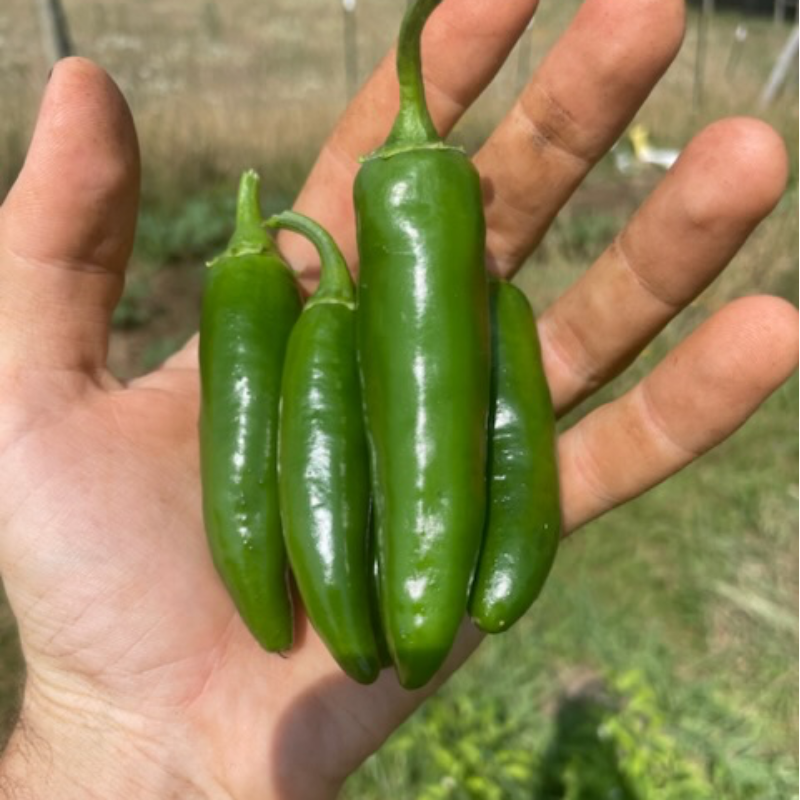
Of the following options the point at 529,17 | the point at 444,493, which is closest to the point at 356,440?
the point at 444,493

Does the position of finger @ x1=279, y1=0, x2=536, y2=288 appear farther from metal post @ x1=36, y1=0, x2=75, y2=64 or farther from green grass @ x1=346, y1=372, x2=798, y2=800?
metal post @ x1=36, y1=0, x2=75, y2=64

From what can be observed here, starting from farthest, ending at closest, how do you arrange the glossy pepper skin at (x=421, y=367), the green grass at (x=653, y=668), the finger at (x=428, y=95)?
the green grass at (x=653, y=668), the finger at (x=428, y=95), the glossy pepper skin at (x=421, y=367)

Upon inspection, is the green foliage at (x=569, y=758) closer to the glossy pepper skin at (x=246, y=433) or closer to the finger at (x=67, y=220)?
the glossy pepper skin at (x=246, y=433)

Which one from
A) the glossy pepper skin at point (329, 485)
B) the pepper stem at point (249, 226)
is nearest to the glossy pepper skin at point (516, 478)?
the glossy pepper skin at point (329, 485)

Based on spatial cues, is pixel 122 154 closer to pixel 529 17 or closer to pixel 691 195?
pixel 529 17

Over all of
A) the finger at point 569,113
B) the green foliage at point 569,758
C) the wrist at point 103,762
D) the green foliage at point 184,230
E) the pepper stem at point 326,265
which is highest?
the finger at point 569,113

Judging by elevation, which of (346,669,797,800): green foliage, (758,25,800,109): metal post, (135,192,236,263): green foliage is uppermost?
(758,25,800,109): metal post

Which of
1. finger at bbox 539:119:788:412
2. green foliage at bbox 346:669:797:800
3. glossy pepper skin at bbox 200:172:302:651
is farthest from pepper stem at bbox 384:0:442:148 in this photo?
green foliage at bbox 346:669:797:800
